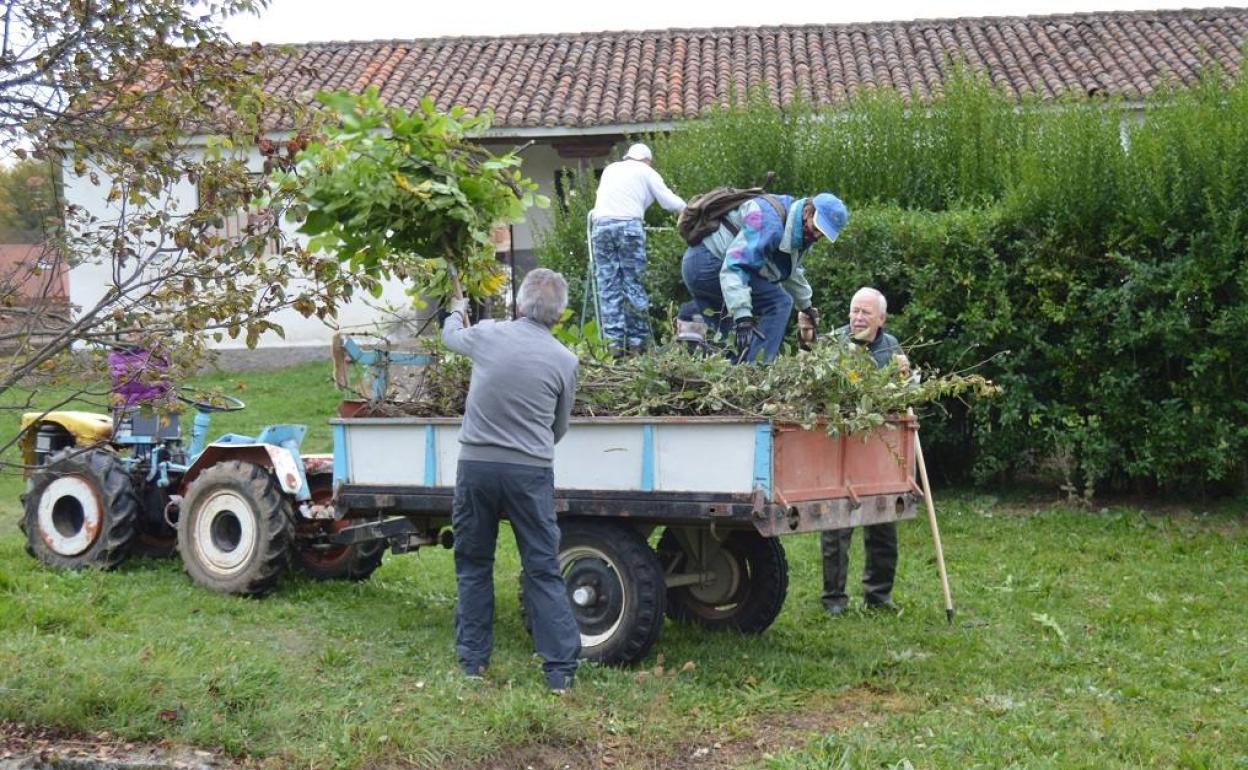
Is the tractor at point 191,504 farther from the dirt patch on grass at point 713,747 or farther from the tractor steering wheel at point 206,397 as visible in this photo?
the dirt patch on grass at point 713,747

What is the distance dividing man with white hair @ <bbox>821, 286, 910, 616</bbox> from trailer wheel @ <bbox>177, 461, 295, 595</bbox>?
3.37m

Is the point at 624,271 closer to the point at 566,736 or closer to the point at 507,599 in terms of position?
the point at 507,599

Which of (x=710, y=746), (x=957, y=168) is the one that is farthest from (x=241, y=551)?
(x=957, y=168)

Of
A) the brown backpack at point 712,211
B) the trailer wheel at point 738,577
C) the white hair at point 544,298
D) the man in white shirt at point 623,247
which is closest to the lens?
the white hair at point 544,298

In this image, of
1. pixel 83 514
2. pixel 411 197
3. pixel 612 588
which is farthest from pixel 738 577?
pixel 83 514

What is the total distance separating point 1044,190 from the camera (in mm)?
12242

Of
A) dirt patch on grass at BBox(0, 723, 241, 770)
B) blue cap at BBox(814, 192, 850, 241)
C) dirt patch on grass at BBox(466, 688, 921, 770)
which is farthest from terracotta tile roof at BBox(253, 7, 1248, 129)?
dirt patch on grass at BBox(0, 723, 241, 770)

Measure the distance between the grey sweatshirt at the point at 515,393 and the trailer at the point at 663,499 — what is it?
0.44 metres

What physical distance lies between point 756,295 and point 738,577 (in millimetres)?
2131

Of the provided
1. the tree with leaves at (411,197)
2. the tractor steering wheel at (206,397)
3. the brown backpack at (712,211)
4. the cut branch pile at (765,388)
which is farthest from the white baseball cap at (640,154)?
the tractor steering wheel at (206,397)

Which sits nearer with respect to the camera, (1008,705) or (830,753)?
(830,753)

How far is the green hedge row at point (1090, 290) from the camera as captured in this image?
1159cm

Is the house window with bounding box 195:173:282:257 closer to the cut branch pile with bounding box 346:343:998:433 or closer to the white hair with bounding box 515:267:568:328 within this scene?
the white hair with bounding box 515:267:568:328

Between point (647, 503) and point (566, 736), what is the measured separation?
56.3 inches
